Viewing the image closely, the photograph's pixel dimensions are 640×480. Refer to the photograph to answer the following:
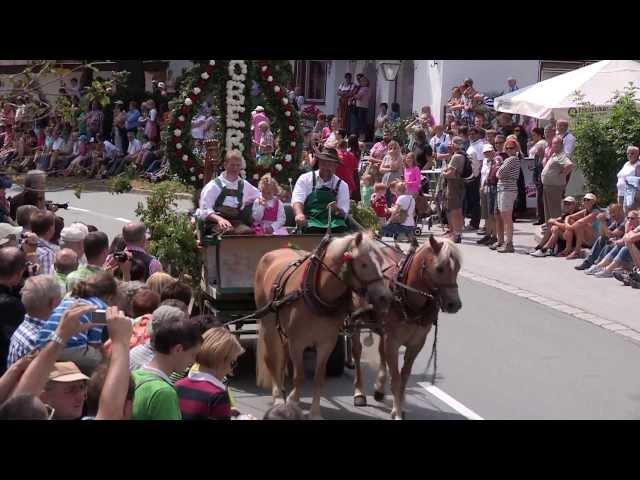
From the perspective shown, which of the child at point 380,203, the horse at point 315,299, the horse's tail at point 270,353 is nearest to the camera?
the horse at point 315,299

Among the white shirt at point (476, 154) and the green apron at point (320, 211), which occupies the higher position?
the white shirt at point (476, 154)

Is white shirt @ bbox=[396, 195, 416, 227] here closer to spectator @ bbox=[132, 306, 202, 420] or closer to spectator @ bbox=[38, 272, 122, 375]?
spectator @ bbox=[38, 272, 122, 375]

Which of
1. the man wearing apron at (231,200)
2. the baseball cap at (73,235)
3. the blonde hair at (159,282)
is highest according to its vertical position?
the man wearing apron at (231,200)

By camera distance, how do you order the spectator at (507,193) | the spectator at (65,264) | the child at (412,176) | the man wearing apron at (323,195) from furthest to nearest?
the child at (412,176) → the spectator at (507,193) → the man wearing apron at (323,195) → the spectator at (65,264)

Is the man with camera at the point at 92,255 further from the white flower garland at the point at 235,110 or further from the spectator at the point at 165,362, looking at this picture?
the white flower garland at the point at 235,110

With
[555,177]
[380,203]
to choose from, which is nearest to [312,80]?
[555,177]

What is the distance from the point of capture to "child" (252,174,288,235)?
10.3 m

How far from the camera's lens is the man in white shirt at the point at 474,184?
67.4 ft

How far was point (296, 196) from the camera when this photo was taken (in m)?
10.1

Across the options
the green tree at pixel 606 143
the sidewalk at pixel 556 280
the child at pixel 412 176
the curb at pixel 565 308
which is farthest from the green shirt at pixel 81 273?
the green tree at pixel 606 143

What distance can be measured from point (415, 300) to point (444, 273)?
0.35 m

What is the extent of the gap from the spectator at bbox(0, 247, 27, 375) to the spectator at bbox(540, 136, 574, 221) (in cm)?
1386

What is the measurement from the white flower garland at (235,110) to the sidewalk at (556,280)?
196 inches

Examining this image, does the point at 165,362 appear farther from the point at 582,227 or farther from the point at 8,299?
the point at 582,227
